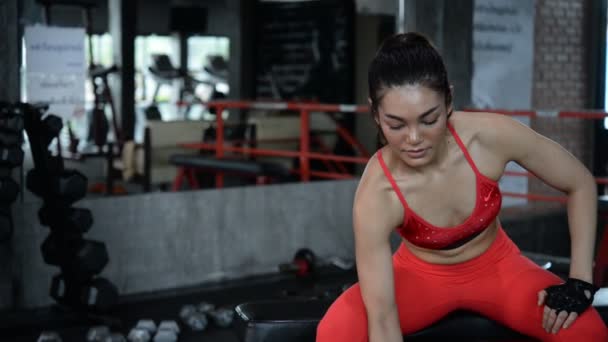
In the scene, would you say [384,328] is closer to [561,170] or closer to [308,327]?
[308,327]

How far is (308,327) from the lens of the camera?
1.60 metres

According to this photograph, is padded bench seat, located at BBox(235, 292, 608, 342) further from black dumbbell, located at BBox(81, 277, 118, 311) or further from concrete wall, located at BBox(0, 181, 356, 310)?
concrete wall, located at BBox(0, 181, 356, 310)

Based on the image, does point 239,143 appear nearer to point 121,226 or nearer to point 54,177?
point 121,226

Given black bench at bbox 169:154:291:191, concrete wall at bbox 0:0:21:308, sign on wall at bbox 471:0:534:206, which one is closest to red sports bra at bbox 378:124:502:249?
concrete wall at bbox 0:0:21:308

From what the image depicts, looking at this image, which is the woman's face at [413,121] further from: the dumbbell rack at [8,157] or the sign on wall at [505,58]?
the sign on wall at [505,58]

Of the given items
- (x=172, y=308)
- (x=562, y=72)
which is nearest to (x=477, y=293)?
(x=172, y=308)

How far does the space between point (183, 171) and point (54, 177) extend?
235 centimetres

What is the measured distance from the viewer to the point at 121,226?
3.72 meters

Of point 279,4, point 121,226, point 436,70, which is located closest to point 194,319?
point 121,226

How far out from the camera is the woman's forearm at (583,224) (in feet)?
5.30

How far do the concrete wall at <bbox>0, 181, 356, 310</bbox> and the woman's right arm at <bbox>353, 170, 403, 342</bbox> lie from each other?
226 centimetres

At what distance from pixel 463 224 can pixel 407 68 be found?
13.2 inches

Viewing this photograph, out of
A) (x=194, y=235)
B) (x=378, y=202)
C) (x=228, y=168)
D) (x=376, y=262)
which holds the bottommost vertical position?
(x=194, y=235)

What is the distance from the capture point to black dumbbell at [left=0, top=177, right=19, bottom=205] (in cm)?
297
